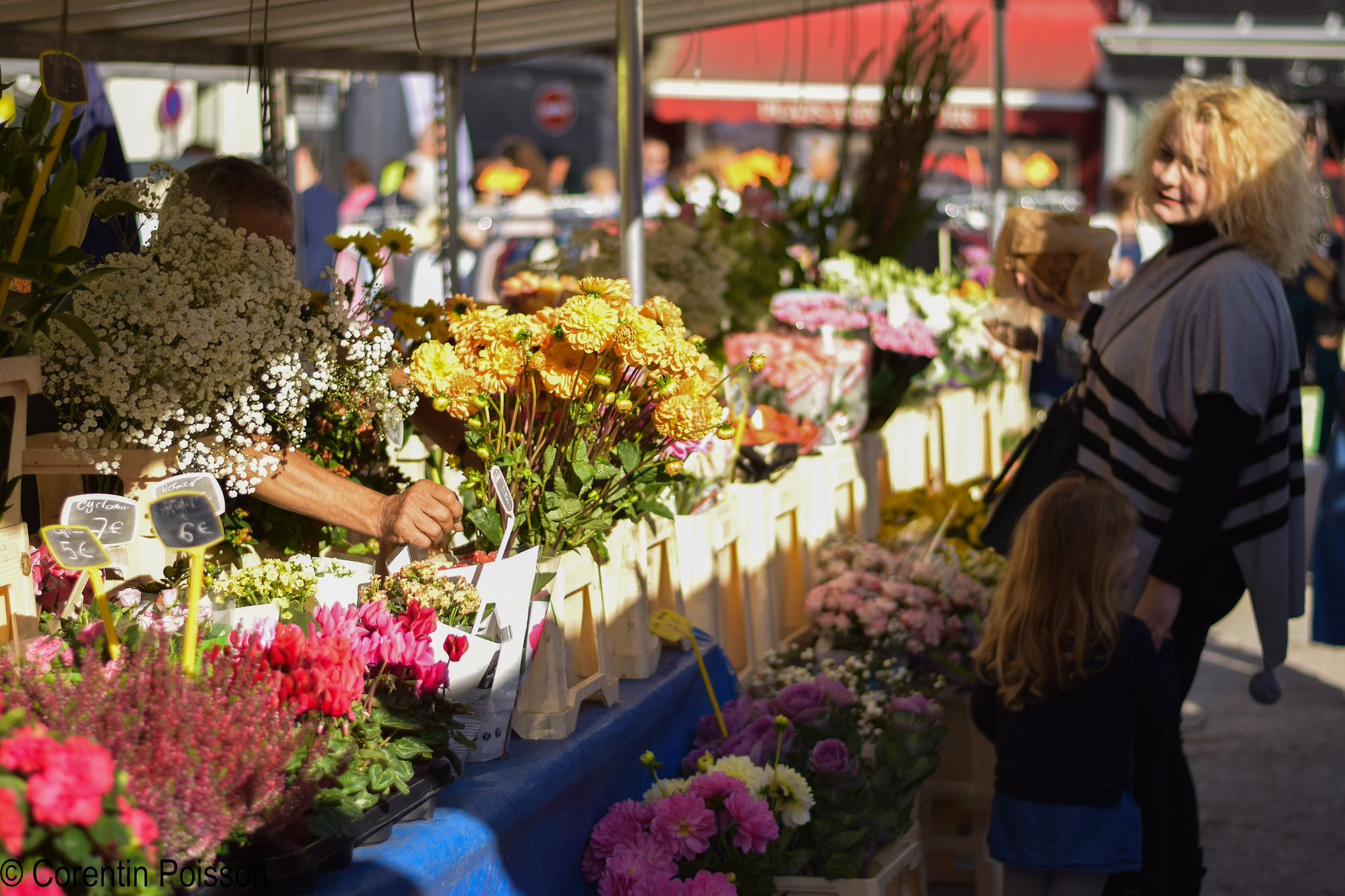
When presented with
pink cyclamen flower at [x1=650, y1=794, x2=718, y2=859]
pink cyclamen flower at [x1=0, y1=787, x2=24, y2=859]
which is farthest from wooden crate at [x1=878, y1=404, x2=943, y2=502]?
pink cyclamen flower at [x1=0, y1=787, x2=24, y2=859]

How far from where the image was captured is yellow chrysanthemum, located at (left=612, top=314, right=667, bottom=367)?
2049 millimetres

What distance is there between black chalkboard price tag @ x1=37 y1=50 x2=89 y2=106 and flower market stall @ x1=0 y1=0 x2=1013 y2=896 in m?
0.03

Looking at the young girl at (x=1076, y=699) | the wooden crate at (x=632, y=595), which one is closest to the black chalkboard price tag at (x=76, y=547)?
the wooden crate at (x=632, y=595)

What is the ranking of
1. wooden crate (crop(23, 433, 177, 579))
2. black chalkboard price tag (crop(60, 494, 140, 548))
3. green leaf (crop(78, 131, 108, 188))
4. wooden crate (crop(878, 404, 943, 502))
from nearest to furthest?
black chalkboard price tag (crop(60, 494, 140, 548)), green leaf (crop(78, 131, 108, 188)), wooden crate (crop(23, 433, 177, 579)), wooden crate (crop(878, 404, 943, 502))

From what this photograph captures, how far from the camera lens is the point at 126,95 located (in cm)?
748

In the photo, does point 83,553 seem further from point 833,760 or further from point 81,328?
point 833,760

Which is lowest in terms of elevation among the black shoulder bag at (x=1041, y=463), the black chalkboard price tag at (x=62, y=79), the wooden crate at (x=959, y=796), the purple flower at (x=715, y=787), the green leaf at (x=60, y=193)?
the wooden crate at (x=959, y=796)

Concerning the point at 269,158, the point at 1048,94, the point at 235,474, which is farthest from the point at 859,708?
the point at 1048,94

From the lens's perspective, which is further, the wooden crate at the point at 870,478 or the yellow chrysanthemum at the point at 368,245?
the wooden crate at the point at 870,478

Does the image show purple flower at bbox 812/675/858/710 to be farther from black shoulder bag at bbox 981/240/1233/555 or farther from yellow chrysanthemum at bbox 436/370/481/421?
yellow chrysanthemum at bbox 436/370/481/421

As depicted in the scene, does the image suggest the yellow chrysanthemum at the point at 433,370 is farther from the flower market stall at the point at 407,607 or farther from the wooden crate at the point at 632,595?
the wooden crate at the point at 632,595

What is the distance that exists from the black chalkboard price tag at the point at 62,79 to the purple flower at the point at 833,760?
1422 millimetres

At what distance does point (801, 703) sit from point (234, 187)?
1.28 meters

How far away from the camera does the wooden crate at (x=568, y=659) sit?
2.07m
